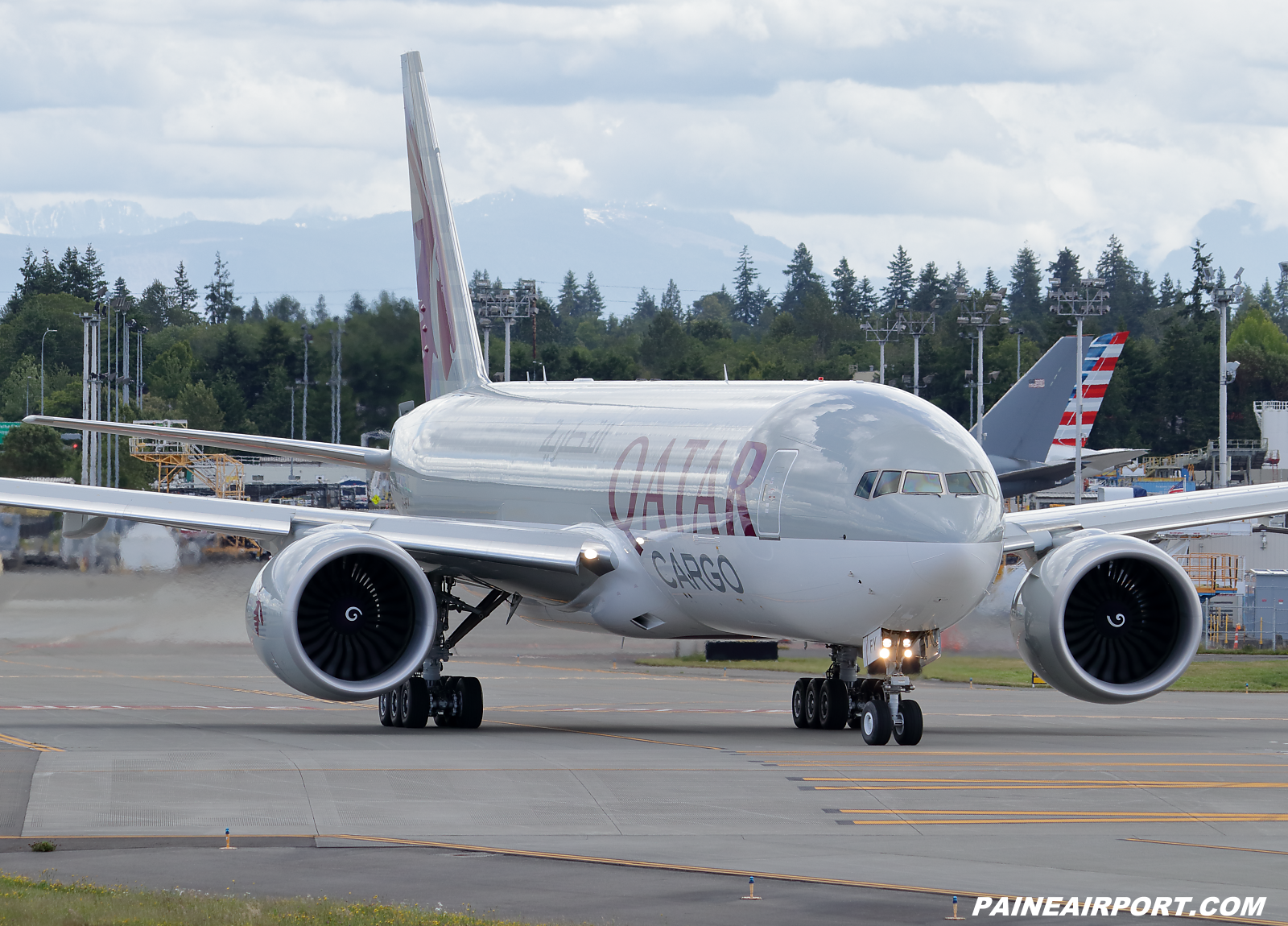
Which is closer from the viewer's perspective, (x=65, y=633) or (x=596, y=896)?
(x=596, y=896)

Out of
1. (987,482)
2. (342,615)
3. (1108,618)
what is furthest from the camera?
(1108,618)

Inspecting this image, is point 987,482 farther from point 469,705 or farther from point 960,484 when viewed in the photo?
point 469,705

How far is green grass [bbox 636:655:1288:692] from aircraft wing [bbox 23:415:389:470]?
1071 cm

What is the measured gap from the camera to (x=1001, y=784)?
1927cm

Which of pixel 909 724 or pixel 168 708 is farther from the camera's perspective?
pixel 168 708

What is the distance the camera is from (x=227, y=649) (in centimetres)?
4181

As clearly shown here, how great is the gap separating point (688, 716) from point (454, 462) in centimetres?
618

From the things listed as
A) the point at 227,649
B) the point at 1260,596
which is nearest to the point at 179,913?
the point at 227,649

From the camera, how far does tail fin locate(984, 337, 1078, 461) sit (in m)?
65.1

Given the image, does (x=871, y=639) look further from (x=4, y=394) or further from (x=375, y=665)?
(x=4, y=394)

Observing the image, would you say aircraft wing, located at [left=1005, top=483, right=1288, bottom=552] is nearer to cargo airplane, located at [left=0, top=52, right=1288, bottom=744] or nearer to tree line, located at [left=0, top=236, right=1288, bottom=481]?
cargo airplane, located at [left=0, top=52, right=1288, bottom=744]

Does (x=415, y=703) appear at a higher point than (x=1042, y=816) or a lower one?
lower

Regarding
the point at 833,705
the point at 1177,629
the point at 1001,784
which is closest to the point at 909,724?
the point at 833,705

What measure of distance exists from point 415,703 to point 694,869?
485 inches
